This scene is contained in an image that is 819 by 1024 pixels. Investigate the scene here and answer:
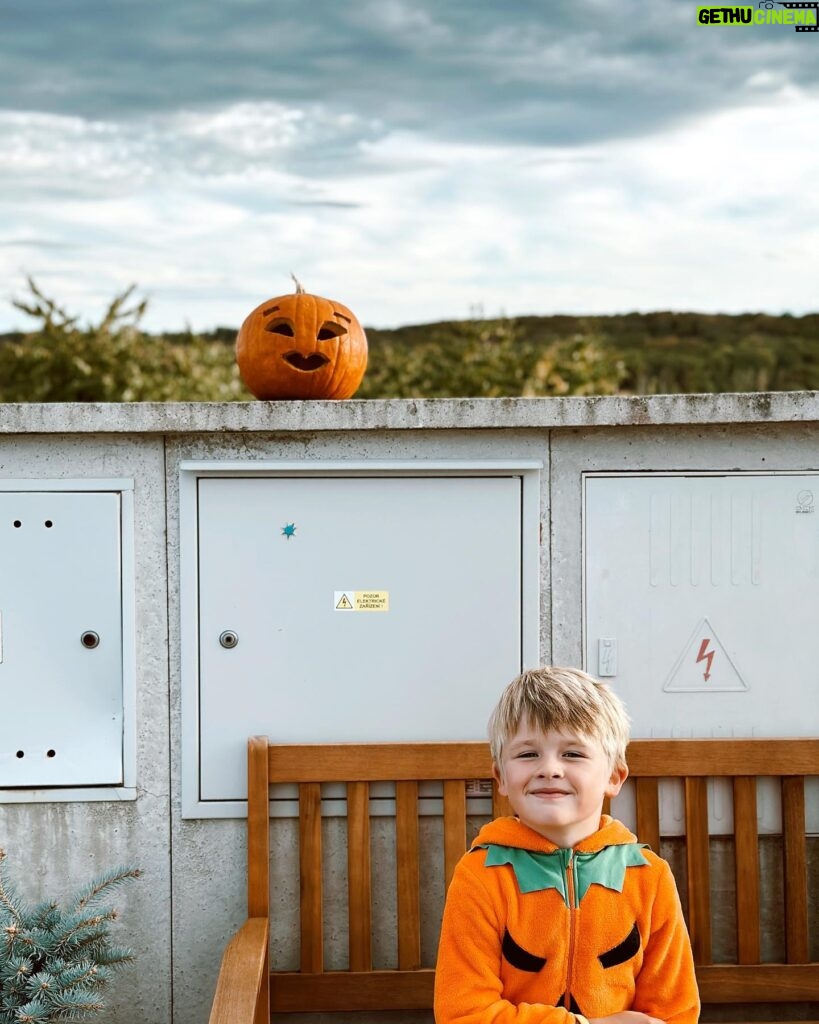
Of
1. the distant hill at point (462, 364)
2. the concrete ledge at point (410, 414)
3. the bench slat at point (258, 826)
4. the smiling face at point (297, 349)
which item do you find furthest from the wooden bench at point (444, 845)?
the distant hill at point (462, 364)

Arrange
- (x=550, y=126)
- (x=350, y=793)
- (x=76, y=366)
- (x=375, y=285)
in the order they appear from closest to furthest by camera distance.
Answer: (x=350, y=793) < (x=76, y=366) < (x=375, y=285) < (x=550, y=126)

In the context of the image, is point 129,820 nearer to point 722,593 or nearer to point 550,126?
point 722,593

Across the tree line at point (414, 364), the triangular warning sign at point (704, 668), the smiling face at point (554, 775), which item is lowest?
the smiling face at point (554, 775)

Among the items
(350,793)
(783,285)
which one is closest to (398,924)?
(350,793)

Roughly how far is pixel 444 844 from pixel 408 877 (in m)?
0.13

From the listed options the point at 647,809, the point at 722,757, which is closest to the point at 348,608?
the point at 647,809

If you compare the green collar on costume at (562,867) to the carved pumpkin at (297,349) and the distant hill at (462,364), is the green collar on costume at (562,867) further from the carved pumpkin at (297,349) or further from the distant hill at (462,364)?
the distant hill at (462,364)

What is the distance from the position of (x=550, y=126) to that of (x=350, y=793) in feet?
58.1

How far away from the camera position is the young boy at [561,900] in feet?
7.20

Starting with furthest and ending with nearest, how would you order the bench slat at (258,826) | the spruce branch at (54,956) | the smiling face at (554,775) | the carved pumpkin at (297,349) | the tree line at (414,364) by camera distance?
the tree line at (414,364), the carved pumpkin at (297,349), the bench slat at (258,826), the spruce branch at (54,956), the smiling face at (554,775)

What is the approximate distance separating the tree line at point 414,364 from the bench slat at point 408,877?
10.6 metres

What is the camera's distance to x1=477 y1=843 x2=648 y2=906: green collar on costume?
7.34 ft

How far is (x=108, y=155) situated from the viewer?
59.1 ft

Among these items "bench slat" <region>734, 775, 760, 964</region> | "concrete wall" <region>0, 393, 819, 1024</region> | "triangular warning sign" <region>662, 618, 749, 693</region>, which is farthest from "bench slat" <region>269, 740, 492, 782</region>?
"bench slat" <region>734, 775, 760, 964</region>
